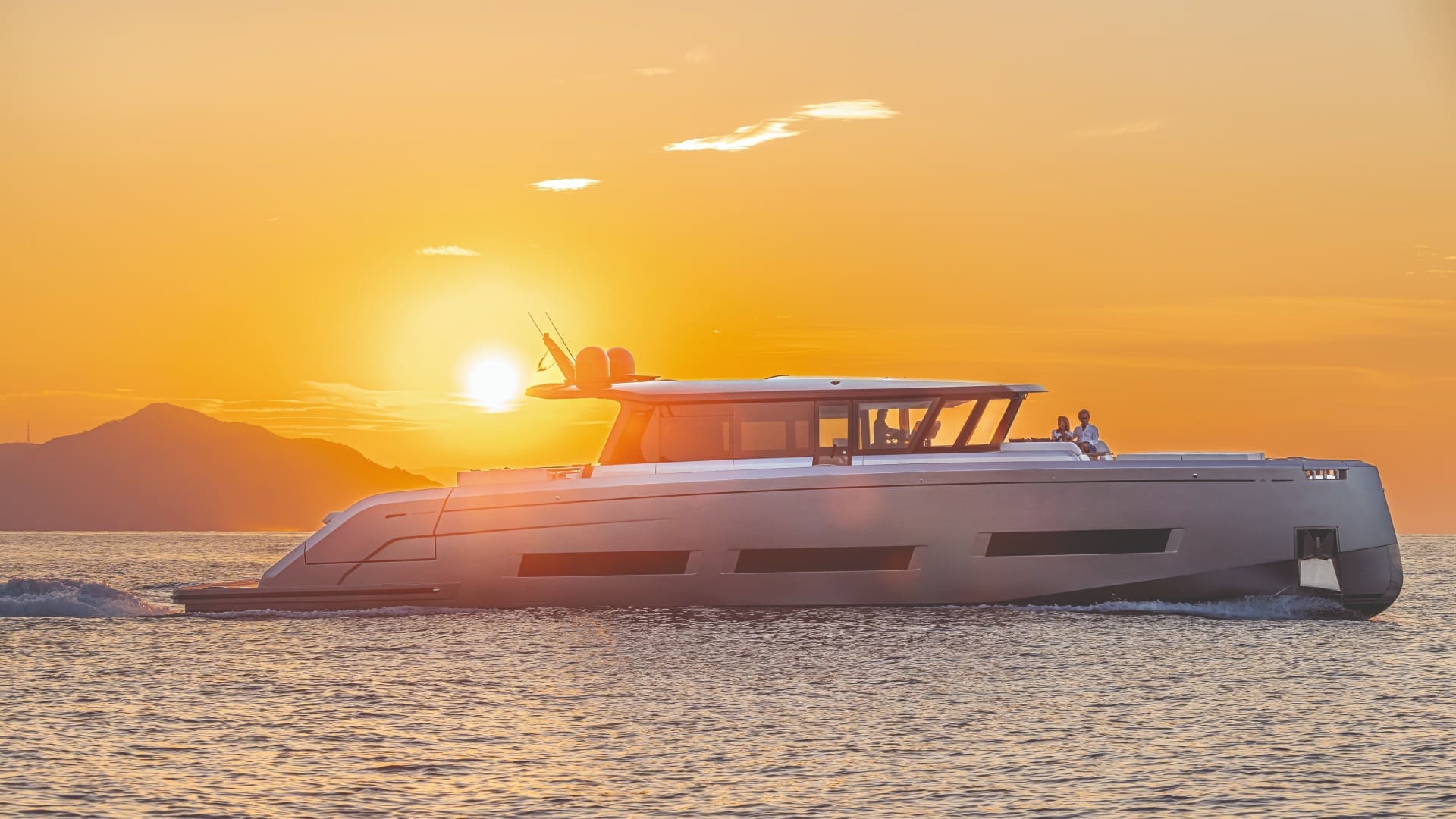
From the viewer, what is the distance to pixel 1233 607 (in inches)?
779

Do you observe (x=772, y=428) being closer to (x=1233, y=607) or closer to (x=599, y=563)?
(x=599, y=563)

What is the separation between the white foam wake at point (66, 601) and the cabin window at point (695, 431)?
8.66m

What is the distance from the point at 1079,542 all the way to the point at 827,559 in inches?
136

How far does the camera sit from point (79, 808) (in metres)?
9.13

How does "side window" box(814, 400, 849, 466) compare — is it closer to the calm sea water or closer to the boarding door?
the calm sea water

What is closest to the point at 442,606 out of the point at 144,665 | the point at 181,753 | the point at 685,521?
the point at 685,521

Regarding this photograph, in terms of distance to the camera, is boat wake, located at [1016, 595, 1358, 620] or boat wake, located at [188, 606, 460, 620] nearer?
boat wake, located at [1016, 595, 1358, 620]

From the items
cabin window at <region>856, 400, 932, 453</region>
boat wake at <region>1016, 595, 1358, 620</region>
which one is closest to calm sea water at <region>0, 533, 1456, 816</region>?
boat wake at <region>1016, 595, 1358, 620</region>

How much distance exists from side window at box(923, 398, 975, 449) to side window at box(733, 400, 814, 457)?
69.7 inches

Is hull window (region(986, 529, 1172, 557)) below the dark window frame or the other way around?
below

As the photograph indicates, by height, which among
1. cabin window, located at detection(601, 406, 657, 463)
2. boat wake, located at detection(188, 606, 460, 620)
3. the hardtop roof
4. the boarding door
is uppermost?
the hardtop roof

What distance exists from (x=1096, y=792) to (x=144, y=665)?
11.2m

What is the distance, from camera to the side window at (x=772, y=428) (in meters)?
20.7

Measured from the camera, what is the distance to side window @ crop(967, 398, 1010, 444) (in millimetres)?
20875
